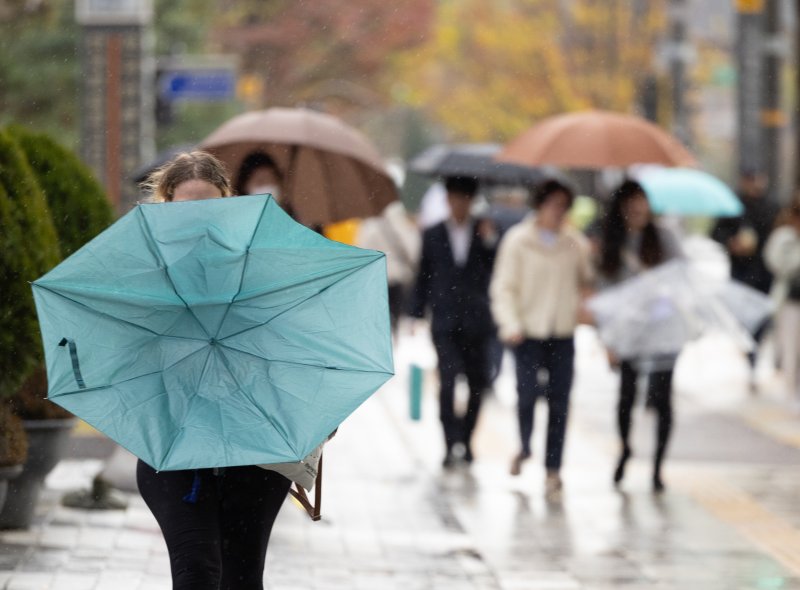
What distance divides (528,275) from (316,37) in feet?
115

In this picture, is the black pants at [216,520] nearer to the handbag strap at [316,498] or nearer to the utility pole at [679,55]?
the handbag strap at [316,498]

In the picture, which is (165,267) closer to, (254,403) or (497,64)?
(254,403)

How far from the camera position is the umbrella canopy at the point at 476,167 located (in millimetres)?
13875

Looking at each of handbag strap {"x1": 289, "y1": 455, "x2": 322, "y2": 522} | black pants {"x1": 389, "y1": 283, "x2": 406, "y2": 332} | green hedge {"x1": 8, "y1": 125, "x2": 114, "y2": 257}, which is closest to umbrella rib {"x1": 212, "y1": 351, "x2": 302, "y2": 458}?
handbag strap {"x1": 289, "y1": 455, "x2": 322, "y2": 522}

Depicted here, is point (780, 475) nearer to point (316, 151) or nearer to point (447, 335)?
point (447, 335)

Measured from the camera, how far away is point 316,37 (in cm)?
4466

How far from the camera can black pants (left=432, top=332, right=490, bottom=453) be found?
11.2 metres

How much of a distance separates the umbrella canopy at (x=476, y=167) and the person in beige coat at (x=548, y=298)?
10.3 feet

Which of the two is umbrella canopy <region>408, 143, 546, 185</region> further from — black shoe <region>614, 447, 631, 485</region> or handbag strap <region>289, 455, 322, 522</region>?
handbag strap <region>289, 455, 322, 522</region>

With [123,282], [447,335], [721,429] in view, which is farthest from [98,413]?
[721,429]

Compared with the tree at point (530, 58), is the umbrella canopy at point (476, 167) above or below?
above

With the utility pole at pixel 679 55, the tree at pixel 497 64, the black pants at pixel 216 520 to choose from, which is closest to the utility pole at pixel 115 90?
the utility pole at pixel 679 55

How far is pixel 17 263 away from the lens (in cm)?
765

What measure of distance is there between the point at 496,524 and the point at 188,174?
4734 millimetres
